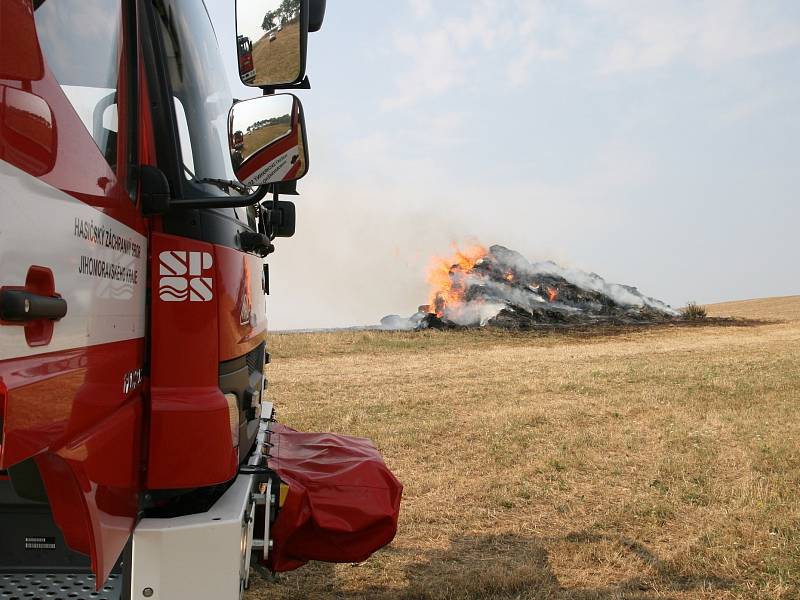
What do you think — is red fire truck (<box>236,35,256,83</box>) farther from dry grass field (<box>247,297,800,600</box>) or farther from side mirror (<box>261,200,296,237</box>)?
dry grass field (<box>247,297,800,600</box>)

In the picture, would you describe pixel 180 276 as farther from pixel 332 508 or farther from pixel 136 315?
pixel 332 508

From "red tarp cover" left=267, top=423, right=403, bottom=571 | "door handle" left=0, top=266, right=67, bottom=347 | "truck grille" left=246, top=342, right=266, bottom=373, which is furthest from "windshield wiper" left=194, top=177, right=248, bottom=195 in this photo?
"red tarp cover" left=267, top=423, right=403, bottom=571

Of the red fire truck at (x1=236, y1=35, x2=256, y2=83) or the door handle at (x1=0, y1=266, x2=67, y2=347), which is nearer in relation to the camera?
the door handle at (x1=0, y1=266, x2=67, y2=347)

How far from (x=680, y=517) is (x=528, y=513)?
113cm

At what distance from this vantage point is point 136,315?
2.27m

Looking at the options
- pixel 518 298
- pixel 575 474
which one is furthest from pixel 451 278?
pixel 575 474

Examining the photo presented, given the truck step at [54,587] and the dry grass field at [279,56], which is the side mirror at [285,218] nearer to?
the dry grass field at [279,56]

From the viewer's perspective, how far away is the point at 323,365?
1532 cm

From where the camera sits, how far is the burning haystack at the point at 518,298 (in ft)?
88.7

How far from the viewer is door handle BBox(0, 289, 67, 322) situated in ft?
4.59

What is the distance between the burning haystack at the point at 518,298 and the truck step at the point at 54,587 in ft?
75.3

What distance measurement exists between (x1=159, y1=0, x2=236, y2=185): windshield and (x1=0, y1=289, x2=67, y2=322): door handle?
1.05 m

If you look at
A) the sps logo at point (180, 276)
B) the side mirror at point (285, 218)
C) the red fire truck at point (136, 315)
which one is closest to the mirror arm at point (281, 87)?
the red fire truck at point (136, 315)

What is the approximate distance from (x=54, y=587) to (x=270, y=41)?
206cm
